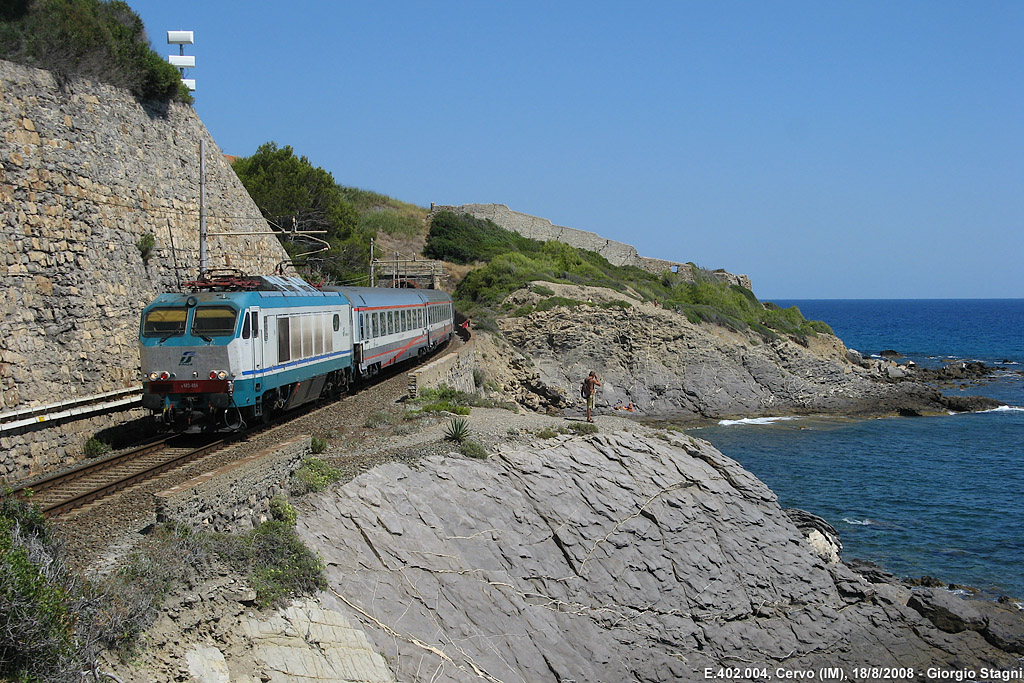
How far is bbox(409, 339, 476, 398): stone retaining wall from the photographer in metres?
24.2

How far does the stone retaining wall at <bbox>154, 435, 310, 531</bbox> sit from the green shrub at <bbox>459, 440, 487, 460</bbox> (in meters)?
3.98

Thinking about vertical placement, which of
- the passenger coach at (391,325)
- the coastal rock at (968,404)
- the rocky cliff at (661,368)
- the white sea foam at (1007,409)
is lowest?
the white sea foam at (1007,409)

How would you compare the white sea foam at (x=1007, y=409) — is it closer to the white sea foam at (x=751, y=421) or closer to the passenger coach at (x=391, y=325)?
the white sea foam at (x=751, y=421)

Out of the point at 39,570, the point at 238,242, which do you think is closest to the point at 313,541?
the point at 39,570

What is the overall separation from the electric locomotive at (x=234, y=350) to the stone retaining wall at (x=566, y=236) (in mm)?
59711

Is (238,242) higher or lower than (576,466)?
higher

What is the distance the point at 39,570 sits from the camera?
784cm

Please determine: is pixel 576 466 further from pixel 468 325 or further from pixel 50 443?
pixel 468 325

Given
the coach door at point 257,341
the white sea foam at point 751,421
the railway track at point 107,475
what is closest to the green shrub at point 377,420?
the coach door at point 257,341

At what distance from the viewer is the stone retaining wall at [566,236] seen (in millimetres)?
79875

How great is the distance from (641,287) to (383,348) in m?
41.2

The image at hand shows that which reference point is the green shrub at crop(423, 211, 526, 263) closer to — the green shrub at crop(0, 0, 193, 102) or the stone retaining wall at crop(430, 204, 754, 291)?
the stone retaining wall at crop(430, 204, 754, 291)

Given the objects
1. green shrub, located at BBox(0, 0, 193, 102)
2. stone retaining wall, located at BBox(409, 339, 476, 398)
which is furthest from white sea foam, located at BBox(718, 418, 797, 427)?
green shrub, located at BBox(0, 0, 193, 102)

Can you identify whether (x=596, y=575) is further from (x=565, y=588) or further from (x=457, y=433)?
(x=457, y=433)
